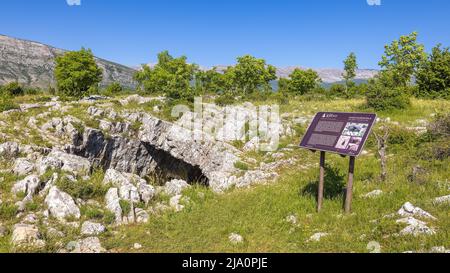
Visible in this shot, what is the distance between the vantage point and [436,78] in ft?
108

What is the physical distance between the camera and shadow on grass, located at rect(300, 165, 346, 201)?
42.3ft

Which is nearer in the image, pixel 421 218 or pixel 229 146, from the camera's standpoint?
pixel 421 218

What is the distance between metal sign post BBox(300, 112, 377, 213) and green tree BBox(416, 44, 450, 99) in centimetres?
2585

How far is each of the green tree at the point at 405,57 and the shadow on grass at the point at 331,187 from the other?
44520 millimetres

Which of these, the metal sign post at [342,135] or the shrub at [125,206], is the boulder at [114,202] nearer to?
the shrub at [125,206]

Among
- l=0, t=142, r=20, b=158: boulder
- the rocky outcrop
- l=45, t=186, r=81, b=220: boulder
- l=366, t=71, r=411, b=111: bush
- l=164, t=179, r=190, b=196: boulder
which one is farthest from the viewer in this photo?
l=366, t=71, r=411, b=111: bush

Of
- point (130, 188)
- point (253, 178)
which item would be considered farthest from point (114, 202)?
point (253, 178)

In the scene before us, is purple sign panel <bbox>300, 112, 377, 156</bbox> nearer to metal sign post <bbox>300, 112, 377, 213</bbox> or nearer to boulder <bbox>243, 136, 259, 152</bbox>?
metal sign post <bbox>300, 112, 377, 213</bbox>

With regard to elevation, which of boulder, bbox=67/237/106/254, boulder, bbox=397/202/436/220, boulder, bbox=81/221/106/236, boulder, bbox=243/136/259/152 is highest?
boulder, bbox=243/136/259/152

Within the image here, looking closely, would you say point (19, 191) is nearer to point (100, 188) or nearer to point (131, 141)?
point (100, 188)

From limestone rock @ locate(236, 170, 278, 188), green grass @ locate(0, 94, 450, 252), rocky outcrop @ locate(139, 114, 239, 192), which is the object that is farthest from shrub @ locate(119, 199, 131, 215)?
limestone rock @ locate(236, 170, 278, 188)

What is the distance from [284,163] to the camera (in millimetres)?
17125
